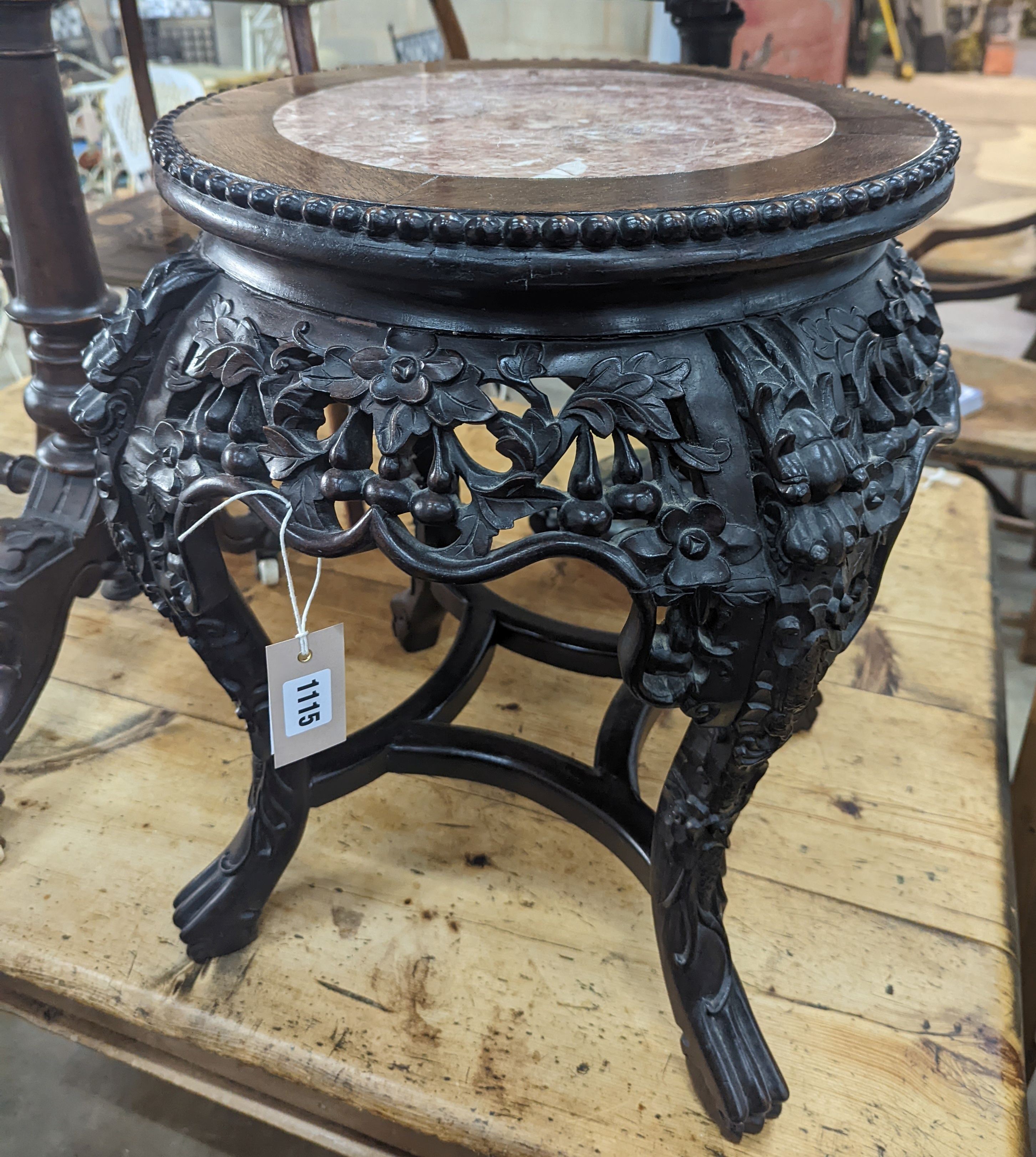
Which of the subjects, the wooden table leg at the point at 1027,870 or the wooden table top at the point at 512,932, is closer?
the wooden table top at the point at 512,932

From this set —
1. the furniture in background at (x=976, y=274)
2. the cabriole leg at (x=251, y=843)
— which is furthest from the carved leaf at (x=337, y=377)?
the furniture in background at (x=976, y=274)

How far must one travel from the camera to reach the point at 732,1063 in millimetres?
734

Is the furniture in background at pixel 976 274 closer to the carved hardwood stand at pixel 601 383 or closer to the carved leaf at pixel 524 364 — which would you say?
the carved hardwood stand at pixel 601 383

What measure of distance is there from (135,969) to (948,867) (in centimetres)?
75

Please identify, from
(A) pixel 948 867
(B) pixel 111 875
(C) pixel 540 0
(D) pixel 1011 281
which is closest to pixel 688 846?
(A) pixel 948 867

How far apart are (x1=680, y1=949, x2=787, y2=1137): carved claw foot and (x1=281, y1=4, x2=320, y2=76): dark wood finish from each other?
4.25 ft

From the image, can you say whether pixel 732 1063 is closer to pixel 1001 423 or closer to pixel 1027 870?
pixel 1027 870

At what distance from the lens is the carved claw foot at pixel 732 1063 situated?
725 mm

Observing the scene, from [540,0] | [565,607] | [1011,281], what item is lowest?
[565,607]

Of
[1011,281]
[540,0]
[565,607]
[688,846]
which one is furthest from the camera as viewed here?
[540,0]

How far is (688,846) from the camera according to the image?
2.30 ft

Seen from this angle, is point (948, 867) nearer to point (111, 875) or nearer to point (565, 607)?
point (565, 607)

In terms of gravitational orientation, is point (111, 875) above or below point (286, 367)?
below

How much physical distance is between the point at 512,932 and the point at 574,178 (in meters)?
0.63
